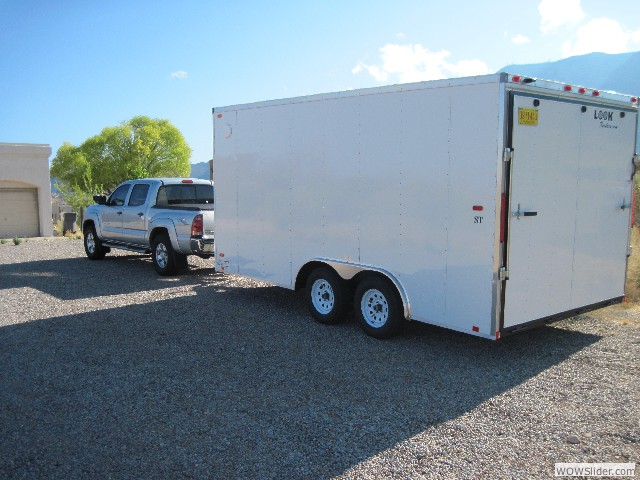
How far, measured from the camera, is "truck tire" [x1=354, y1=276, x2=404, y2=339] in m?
6.66

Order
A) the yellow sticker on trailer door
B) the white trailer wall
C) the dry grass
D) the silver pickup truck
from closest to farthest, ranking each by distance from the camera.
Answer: the yellow sticker on trailer door, the white trailer wall, the dry grass, the silver pickup truck

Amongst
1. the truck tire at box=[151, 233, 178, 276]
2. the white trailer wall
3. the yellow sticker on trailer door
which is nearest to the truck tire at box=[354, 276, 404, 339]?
the white trailer wall

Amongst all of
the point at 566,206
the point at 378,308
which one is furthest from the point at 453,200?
the point at 378,308

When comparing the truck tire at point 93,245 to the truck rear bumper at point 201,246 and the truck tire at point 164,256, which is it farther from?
the truck rear bumper at point 201,246

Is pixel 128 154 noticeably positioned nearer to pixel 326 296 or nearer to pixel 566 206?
pixel 326 296

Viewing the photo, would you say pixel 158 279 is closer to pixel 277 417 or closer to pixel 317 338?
pixel 317 338

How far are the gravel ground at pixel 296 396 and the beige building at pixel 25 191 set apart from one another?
18.2 m

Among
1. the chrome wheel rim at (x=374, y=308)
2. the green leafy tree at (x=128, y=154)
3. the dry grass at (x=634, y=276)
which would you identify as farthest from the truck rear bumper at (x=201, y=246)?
the green leafy tree at (x=128, y=154)

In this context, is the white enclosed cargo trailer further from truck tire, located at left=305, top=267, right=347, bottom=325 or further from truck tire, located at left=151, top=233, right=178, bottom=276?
truck tire, located at left=151, top=233, right=178, bottom=276

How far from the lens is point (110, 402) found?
5.05m

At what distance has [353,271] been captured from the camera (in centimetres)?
716

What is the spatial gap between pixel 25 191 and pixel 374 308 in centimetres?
2288

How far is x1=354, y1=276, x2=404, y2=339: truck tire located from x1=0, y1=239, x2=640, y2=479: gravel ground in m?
0.18

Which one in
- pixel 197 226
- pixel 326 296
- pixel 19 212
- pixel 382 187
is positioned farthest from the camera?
pixel 19 212
